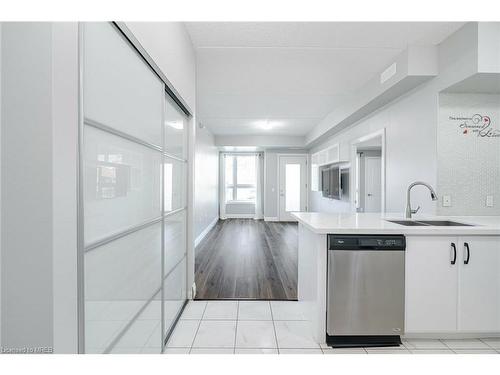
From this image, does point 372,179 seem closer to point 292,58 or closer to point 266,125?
point 266,125

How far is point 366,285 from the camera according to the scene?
186 centimetres

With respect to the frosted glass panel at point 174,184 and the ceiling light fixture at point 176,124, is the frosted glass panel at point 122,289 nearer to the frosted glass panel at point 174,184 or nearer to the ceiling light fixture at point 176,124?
the frosted glass panel at point 174,184

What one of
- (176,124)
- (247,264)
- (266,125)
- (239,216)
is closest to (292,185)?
(239,216)

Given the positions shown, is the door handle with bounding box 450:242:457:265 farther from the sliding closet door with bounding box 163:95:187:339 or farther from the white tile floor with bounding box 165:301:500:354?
the sliding closet door with bounding box 163:95:187:339

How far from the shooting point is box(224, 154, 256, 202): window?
858 cm

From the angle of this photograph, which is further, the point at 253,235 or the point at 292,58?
the point at 253,235

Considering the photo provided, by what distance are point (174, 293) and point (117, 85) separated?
167cm

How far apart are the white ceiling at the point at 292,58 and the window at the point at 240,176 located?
13.1 ft

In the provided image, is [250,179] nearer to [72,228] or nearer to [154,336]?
[154,336]

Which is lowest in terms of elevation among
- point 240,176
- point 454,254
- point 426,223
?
point 454,254

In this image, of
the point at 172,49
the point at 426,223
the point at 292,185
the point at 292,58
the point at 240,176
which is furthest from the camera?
the point at 240,176

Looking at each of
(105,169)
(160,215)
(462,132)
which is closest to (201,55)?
(160,215)

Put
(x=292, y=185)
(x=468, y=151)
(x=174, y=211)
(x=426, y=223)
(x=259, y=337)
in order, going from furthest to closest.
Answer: (x=292, y=185) < (x=468, y=151) < (x=426, y=223) < (x=174, y=211) < (x=259, y=337)

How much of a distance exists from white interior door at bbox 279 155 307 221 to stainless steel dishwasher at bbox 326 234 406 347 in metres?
6.26
